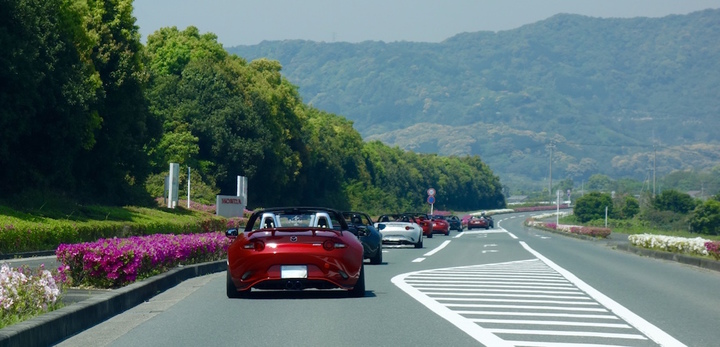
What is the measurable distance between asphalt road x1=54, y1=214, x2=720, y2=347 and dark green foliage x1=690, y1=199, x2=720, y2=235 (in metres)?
87.8

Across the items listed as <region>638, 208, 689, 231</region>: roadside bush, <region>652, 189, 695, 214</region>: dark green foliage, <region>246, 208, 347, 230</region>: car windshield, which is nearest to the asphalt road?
<region>246, 208, 347, 230</region>: car windshield

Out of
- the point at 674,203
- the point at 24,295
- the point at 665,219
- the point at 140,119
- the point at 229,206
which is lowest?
the point at 665,219

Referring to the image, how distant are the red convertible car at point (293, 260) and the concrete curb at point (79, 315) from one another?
1.58 metres

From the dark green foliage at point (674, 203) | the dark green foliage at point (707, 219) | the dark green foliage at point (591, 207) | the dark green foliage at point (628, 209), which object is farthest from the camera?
the dark green foliage at point (628, 209)

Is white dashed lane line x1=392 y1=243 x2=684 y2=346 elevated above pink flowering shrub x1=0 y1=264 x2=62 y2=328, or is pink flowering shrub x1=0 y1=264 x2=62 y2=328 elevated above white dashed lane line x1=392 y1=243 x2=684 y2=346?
pink flowering shrub x1=0 y1=264 x2=62 y2=328

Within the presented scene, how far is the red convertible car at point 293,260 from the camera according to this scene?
16062mm

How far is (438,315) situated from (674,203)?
129905 millimetres

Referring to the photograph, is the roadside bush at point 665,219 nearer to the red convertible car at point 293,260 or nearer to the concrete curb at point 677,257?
the concrete curb at point 677,257

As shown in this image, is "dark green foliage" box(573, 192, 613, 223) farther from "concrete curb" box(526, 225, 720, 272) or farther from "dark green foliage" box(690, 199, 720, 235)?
"concrete curb" box(526, 225, 720, 272)

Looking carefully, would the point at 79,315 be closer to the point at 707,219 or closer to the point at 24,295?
the point at 24,295

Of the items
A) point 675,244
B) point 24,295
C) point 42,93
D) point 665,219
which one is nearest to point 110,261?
point 24,295

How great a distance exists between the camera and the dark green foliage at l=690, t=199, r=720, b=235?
352ft

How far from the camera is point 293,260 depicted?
16.0 m

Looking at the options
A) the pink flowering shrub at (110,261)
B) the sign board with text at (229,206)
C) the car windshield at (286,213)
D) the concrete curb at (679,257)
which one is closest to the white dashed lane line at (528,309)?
the car windshield at (286,213)
